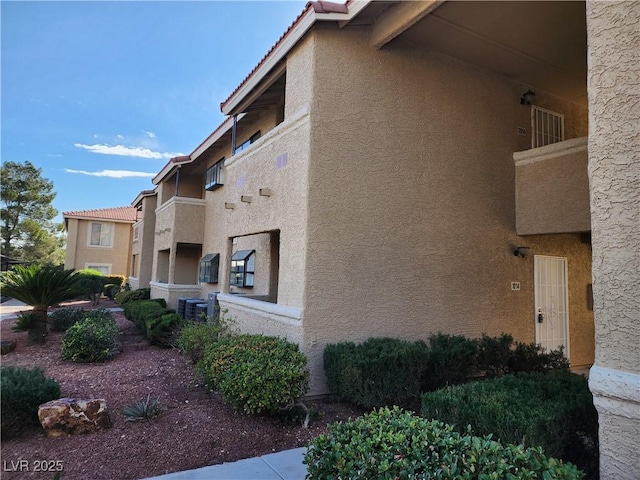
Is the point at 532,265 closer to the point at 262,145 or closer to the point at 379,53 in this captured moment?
the point at 379,53

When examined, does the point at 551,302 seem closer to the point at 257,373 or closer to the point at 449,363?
the point at 449,363

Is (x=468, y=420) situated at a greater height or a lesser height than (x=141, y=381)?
greater

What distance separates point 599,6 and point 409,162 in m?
4.69

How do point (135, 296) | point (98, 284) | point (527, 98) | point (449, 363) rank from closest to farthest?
point (449, 363) < point (527, 98) < point (135, 296) < point (98, 284)

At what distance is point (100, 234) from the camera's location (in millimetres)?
33438

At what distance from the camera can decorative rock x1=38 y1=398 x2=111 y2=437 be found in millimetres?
5164

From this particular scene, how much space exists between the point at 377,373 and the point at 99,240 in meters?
33.7

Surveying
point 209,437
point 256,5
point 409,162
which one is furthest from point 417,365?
point 256,5

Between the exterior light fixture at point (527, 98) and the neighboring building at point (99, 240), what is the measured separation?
31775 mm

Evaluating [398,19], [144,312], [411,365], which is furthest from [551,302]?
[144,312]

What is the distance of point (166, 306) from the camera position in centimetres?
1577

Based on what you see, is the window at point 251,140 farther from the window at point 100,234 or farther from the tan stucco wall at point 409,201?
the window at point 100,234

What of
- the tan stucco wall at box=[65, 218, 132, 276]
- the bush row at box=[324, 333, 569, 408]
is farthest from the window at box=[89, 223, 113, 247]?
the bush row at box=[324, 333, 569, 408]

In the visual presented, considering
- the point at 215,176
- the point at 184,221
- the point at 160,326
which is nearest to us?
the point at 160,326
